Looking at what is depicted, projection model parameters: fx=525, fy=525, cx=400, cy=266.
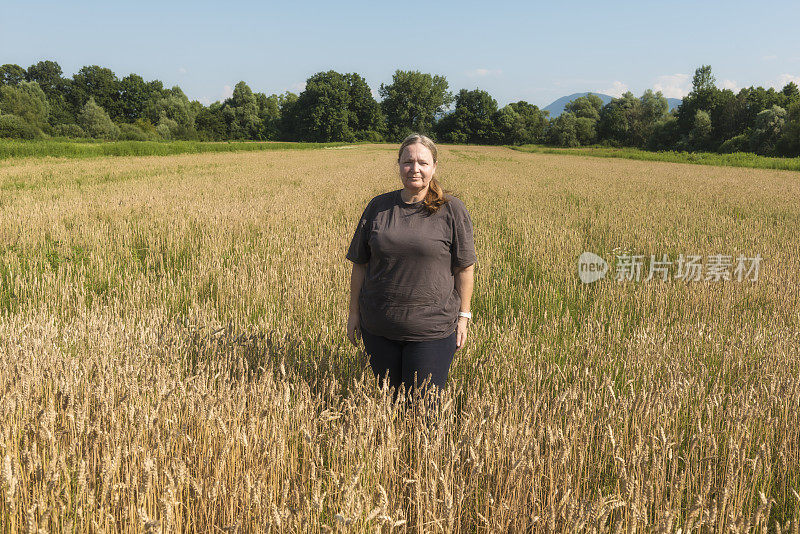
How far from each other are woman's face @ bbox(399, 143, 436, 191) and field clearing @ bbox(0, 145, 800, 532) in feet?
3.71

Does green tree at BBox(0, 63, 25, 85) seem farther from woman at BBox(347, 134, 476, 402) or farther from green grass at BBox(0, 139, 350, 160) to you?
woman at BBox(347, 134, 476, 402)

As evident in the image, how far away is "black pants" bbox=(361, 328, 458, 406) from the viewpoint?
2982mm

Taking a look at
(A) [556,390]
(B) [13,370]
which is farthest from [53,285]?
(A) [556,390]

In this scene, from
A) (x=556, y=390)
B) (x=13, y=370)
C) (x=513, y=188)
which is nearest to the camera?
(x=13, y=370)

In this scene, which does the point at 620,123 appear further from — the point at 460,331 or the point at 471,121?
the point at 460,331

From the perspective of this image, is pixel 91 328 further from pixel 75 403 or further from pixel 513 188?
pixel 513 188

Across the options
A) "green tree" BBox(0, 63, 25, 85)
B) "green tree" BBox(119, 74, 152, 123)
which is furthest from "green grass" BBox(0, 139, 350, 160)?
"green tree" BBox(0, 63, 25, 85)

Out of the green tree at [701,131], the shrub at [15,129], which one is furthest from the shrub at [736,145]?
the shrub at [15,129]

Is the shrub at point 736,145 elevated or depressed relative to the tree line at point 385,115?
depressed

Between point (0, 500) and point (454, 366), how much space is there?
2706 mm

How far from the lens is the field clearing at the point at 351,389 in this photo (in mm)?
2066

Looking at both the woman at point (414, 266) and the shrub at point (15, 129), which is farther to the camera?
the shrub at point (15, 129)

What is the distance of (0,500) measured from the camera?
2.03 m

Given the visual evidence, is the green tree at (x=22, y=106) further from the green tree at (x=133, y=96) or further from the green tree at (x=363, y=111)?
the green tree at (x=363, y=111)
